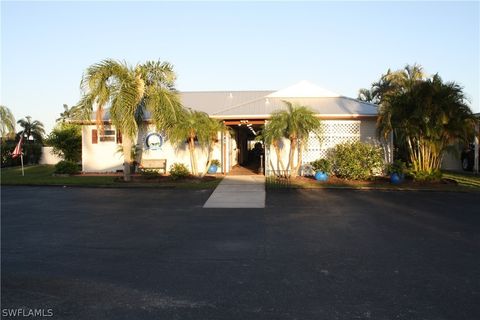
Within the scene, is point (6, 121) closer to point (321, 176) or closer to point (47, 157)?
point (47, 157)

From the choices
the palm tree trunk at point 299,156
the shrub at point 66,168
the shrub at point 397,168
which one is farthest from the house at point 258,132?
the shrub at point 397,168

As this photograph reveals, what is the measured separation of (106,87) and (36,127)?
2902 centimetres

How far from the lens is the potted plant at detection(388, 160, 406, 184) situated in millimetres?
16516

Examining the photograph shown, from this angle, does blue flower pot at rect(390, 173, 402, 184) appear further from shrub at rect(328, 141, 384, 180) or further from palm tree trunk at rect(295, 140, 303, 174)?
palm tree trunk at rect(295, 140, 303, 174)

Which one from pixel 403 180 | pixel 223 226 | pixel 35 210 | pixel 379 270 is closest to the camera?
pixel 379 270

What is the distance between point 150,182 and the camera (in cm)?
1703

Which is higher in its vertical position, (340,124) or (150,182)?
(340,124)

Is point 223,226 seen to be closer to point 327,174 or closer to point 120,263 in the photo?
point 120,263

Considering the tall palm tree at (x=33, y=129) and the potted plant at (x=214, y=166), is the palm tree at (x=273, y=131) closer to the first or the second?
the potted plant at (x=214, y=166)

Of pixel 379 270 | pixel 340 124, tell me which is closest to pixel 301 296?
pixel 379 270

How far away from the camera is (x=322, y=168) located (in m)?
17.7

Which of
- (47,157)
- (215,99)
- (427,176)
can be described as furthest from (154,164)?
(47,157)

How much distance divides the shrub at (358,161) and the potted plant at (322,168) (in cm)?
49

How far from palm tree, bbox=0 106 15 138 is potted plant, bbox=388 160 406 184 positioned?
21904mm
